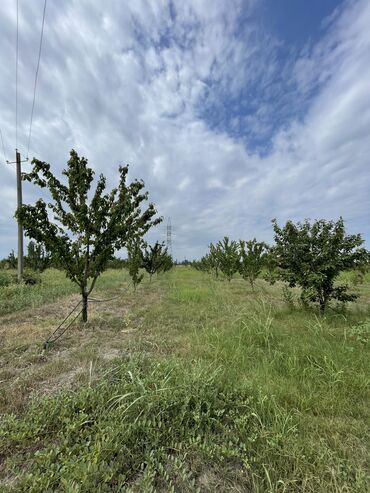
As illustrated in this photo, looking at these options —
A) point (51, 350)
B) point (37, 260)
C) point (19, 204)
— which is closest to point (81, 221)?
point (51, 350)

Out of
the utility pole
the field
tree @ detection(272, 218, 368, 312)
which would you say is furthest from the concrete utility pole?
tree @ detection(272, 218, 368, 312)

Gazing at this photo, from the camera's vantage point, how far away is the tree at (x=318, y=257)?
6.31 meters

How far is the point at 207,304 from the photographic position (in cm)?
859

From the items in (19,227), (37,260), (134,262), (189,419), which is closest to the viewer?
(189,419)

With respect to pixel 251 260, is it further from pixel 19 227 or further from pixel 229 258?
pixel 19 227

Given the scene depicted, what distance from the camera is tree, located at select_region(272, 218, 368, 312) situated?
631cm

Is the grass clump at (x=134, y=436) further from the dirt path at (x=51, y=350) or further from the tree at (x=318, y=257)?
the tree at (x=318, y=257)

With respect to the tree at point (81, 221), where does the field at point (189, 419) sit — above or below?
below

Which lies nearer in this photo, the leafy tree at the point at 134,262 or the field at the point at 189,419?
the field at the point at 189,419

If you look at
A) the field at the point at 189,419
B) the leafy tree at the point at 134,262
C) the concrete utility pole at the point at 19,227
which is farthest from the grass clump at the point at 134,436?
the concrete utility pole at the point at 19,227

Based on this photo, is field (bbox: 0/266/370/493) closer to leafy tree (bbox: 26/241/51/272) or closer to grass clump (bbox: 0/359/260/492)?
grass clump (bbox: 0/359/260/492)

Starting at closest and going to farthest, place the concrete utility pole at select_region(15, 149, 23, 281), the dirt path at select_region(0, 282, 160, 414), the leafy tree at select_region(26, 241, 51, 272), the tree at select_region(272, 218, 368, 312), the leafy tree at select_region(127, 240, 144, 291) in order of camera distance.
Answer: the dirt path at select_region(0, 282, 160, 414) < the tree at select_region(272, 218, 368, 312) < the leafy tree at select_region(127, 240, 144, 291) < the concrete utility pole at select_region(15, 149, 23, 281) < the leafy tree at select_region(26, 241, 51, 272)

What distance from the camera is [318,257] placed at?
6.52 meters

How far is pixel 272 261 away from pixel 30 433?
6570 millimetres
